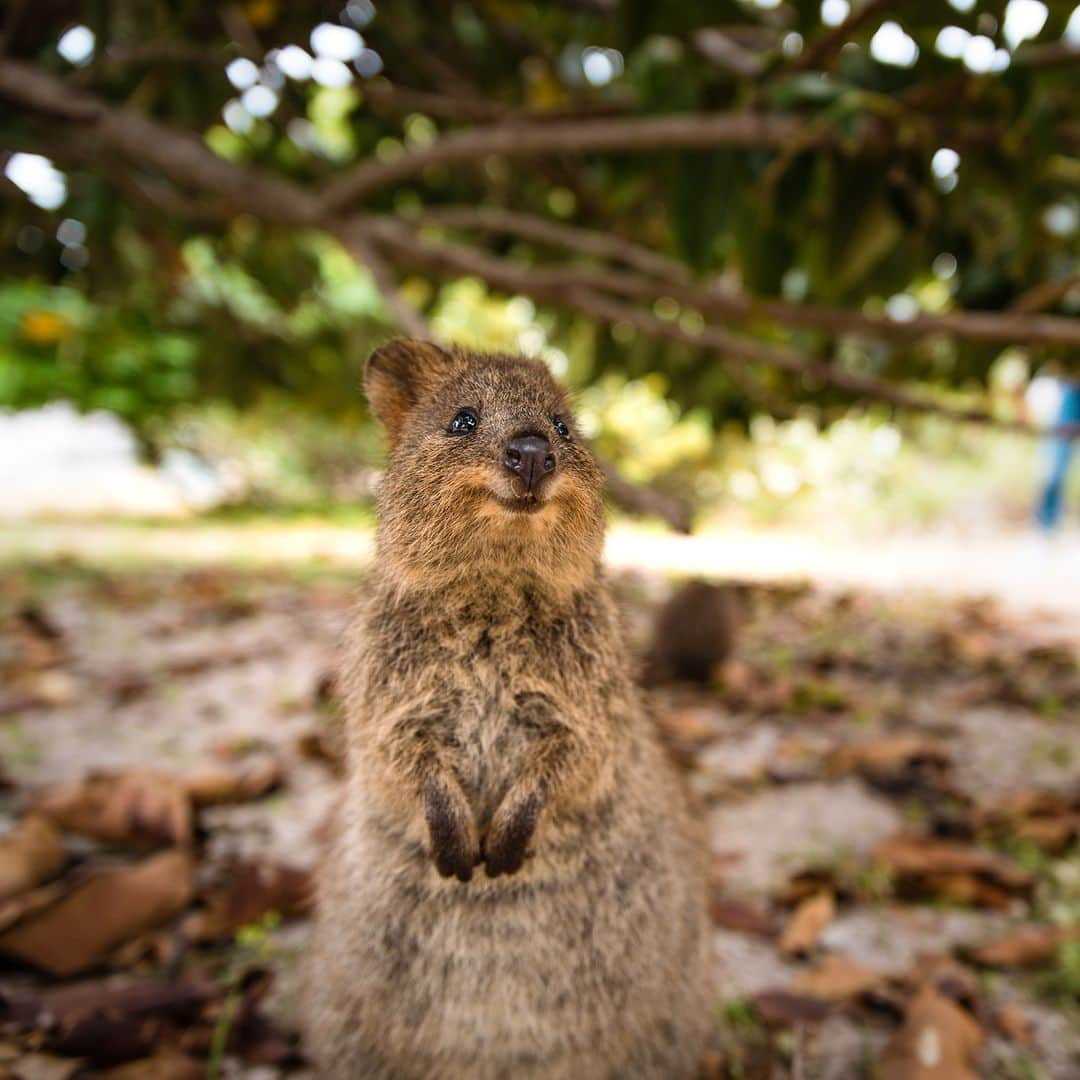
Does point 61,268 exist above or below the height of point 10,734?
above

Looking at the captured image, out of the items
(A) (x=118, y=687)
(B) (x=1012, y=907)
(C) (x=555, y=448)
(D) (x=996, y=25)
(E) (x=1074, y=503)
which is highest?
(E) (x=1074, y=503)

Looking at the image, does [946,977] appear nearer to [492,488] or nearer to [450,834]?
[450,834]

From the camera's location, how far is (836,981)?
2002mm

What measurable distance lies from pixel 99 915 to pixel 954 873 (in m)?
2.04

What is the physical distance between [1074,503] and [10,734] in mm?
12639

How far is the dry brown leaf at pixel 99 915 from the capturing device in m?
1.91

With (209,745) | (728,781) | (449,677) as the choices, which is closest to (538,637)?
(449,677)

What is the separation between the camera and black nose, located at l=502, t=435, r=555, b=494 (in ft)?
4.41

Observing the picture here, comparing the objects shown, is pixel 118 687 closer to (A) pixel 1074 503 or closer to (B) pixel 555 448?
(B) pixel 555 448

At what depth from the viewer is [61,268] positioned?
178 inches

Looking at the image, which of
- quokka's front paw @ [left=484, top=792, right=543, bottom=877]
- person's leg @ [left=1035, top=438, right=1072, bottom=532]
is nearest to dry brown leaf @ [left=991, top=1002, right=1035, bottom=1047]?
quokka's front paw @ [left=484, top=792, right=543, bottom=877]

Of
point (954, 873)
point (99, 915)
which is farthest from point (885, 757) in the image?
point (99, 915)

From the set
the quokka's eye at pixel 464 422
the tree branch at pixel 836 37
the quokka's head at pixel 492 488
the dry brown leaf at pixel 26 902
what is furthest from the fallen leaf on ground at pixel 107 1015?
the tree branch at pixel 836 37

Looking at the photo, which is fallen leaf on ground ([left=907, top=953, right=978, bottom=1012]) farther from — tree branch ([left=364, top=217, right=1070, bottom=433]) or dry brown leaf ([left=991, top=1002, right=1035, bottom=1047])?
tree branch ([left=364, top=217, right=1070, bottom=433])
